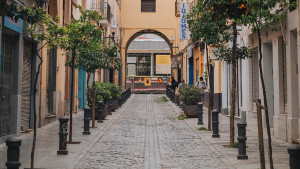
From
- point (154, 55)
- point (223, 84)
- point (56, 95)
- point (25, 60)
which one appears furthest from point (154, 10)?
point (25, 60)

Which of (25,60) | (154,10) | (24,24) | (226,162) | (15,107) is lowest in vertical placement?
(226,162)

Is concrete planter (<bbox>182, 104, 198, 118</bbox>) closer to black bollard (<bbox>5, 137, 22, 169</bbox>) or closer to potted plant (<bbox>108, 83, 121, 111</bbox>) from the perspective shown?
potted plant (<bbox>108, 83, 121, 111</bbox>)

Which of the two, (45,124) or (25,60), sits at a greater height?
(25,60)

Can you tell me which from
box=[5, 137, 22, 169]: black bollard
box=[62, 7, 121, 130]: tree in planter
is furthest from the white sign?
box=[5, 137, 22, 169]: black bollard

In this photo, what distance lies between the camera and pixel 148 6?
43250 mm

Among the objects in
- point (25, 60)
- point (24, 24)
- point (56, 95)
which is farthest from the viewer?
point (56, 95)

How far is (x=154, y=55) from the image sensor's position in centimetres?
5278

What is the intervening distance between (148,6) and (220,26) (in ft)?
106

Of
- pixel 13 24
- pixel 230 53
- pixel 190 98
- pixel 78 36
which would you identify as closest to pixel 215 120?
pixel 230 53

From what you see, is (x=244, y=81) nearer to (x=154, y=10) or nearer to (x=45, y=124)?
(x=45, y=124)

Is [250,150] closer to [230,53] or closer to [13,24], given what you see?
[230,53]

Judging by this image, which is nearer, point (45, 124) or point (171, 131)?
point (171, 131)

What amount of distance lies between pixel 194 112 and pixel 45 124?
254 inches

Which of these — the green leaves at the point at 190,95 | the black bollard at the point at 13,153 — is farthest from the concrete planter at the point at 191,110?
the black bollard at the point at 13,153
